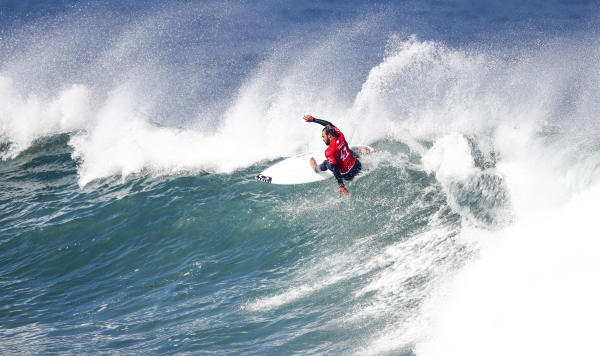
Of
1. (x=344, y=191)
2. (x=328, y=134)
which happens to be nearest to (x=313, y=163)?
(x=328, y=134)

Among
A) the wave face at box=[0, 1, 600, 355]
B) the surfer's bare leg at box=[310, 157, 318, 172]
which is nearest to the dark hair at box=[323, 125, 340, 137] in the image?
the surfer's bare leg at box=[310, 157, 318, 172]

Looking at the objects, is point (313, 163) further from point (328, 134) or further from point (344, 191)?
point (344, 191)

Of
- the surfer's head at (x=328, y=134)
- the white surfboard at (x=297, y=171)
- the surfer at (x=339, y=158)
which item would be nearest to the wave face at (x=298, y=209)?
the white surfboard at (x=297, y=171)

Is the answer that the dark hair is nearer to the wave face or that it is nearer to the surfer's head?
the surfer's head

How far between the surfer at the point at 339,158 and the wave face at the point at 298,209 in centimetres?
39

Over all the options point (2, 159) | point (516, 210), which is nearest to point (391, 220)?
point (516, 210)

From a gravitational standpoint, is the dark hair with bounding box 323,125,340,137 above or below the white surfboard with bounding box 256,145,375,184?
above

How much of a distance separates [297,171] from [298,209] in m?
1.35

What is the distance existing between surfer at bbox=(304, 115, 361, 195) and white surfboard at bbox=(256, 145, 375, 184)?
443 millimetres

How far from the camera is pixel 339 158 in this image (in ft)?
36.4

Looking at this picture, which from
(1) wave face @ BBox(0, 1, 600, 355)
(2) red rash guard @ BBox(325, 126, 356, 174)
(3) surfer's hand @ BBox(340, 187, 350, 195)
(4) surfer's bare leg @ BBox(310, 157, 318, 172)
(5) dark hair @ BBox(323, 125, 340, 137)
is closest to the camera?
(1) wave face @ BBox(0, 1, 600, 355)

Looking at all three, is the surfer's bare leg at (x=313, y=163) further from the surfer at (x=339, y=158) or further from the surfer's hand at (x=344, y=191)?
the surfer's hand at (x=344, y=191)

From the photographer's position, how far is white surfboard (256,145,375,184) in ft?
39.1

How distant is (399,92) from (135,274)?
11091mm
